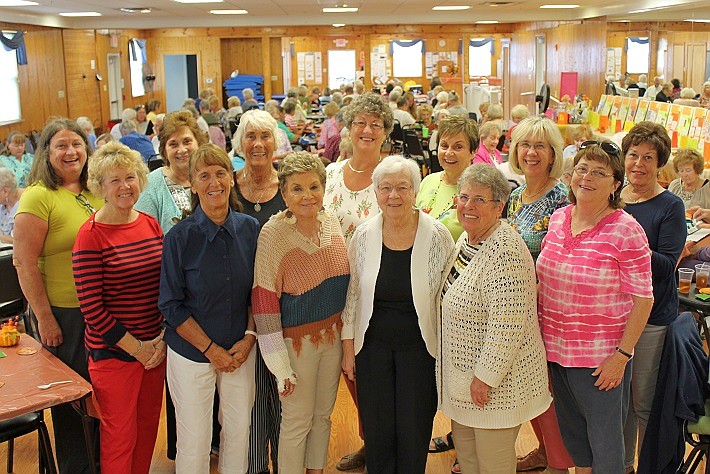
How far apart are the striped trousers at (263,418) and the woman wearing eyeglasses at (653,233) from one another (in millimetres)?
1491

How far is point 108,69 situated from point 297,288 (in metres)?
14.2

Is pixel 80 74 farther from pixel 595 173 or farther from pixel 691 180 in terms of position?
pixel 595 173

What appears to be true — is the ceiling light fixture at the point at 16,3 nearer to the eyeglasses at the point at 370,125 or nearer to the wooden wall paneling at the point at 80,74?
the wooden wall paneling at the point at 80,74

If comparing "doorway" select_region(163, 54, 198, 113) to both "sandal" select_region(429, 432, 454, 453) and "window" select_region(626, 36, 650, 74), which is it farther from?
"sandal" select_region(429, 432, 454, 453)

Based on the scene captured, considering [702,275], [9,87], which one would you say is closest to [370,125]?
[702,275]

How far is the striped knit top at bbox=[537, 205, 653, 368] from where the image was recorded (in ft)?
8.51

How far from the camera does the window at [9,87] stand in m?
11.2

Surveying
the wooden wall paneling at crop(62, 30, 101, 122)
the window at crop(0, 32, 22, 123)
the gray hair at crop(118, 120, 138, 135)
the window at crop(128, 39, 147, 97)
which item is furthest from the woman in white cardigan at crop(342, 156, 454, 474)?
the window at crop(128, 39, 147, 97)

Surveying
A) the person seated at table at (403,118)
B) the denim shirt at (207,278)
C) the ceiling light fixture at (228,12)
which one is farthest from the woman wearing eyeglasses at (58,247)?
the ceiling light fixture at (228,12)

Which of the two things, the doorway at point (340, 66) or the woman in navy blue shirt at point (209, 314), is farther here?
the doorway at point (340, 66)

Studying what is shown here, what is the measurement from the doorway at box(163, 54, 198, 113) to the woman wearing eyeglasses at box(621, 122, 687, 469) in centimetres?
1744

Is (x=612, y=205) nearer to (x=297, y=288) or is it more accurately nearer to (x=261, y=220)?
(x=297, y=288)

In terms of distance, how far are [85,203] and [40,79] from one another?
10524mm

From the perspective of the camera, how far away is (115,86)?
16.1m
